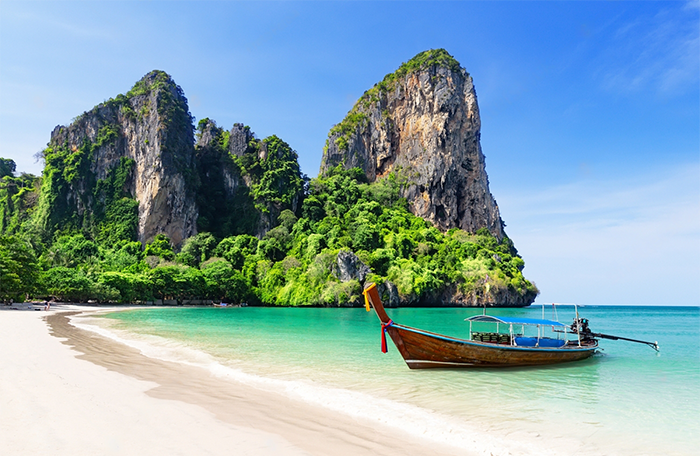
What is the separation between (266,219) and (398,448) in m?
78.8

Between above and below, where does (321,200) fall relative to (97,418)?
above

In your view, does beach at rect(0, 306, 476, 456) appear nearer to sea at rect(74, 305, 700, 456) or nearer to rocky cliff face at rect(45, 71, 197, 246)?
sea at rect(74, 305, 700, 456)

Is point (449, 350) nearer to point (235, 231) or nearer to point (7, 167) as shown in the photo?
point (235, 231)

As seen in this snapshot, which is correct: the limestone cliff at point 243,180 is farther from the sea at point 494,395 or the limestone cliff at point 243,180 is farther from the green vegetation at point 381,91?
the sea at point 494,395

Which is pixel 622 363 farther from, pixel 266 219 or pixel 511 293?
pixel 266 219

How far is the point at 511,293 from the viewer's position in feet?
237

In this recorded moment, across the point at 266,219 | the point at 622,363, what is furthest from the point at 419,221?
the point at 622,363

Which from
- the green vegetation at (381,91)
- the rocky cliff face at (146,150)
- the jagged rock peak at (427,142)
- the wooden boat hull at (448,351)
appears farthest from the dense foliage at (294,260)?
the wooden boat hull at (448,351)

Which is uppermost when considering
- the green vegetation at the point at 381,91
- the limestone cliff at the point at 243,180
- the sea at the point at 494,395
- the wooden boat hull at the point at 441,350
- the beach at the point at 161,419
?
the green vegetation at the point at 381,91

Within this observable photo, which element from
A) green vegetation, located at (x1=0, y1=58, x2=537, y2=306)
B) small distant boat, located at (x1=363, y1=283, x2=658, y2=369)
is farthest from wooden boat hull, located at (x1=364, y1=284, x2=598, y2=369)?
green vegetation, located at (x1=0, y1=58, x2=537, y2=306)

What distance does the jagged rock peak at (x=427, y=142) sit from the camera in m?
93.0

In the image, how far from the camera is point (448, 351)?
13031 millimetres

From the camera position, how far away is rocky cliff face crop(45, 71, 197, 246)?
261 feet

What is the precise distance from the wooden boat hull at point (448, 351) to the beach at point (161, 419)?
4739 mm
